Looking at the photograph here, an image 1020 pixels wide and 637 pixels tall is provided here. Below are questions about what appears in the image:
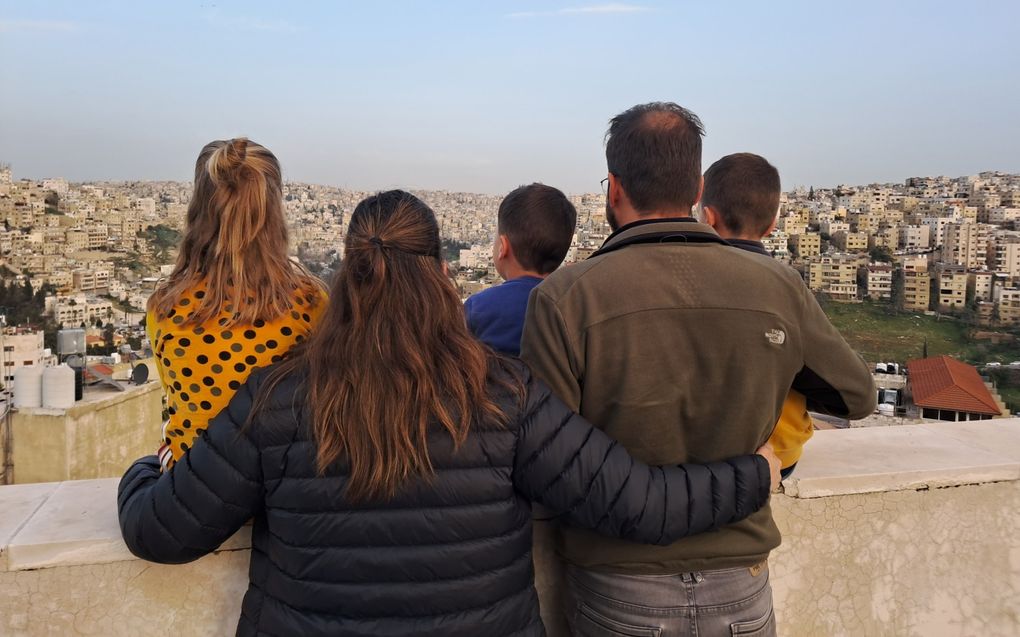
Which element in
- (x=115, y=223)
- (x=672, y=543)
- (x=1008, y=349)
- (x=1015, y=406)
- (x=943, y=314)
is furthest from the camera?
(x=115, y=223)

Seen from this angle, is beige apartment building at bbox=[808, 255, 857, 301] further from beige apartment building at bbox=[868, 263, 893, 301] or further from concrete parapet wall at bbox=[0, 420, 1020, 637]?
concrete parapet wall at bbox=[0, 420, 1020, 637]

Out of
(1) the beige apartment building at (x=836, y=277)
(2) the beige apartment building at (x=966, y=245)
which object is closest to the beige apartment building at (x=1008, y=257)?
(2) the beige apartment building at (x=966, y=245)

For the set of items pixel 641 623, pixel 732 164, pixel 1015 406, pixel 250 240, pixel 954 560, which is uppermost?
pixel 732 164

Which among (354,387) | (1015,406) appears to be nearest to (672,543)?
(354,387)

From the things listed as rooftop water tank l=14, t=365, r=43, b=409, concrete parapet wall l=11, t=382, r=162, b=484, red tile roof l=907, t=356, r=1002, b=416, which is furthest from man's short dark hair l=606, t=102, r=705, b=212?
red tile roof l=907, t=356, r=1002, b=416

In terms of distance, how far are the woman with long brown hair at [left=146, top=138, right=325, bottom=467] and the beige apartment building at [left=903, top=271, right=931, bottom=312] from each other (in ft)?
171

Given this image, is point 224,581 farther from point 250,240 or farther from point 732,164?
point 732,164

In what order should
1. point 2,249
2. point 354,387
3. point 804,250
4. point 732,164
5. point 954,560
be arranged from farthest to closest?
1. point 804,250
2. point 2,249
3. point 954,560
4. point 732,164
5. point 354,387

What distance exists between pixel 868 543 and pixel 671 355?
37.0 inches

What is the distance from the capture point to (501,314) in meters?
1.72

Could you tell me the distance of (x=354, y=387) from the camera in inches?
41.5

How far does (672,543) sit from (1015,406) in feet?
98.4

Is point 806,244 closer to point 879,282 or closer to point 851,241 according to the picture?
point 851,241

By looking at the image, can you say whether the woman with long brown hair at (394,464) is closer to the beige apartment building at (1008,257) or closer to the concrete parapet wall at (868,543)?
→ the concrete parapet wall at (868,543)
